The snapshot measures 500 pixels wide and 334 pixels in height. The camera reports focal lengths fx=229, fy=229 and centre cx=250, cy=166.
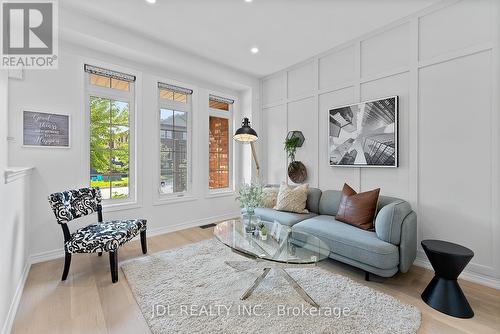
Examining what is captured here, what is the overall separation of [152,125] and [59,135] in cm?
118

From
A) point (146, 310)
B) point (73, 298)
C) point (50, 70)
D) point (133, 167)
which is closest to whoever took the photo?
point (146, 310)

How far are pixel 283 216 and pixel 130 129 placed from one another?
2660 mm

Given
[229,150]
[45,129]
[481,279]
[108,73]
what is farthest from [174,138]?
[481,279]

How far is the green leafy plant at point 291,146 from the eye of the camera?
13.3 feet

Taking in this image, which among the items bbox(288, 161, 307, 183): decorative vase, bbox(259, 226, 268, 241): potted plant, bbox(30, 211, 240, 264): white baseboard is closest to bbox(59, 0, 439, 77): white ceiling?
bbox(288, 161, 307, 183): decorative vase

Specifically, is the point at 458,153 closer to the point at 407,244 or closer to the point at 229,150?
the point at 407,244

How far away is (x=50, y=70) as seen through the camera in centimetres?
278

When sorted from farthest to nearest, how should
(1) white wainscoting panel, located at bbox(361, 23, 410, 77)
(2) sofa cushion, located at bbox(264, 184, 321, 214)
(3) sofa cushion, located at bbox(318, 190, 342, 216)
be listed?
(2) sofa cushion, located at bbox(264, 184, 321, 214), (3) sofa cushion, located at bbox(318, 190, 342, 216), (1) white wainscoting panel, located at bbox(361, 23, 410, 77)

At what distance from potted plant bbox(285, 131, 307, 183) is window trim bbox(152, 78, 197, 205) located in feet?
5.85

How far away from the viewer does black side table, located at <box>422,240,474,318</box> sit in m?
1.84

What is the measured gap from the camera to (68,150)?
2.90 metres

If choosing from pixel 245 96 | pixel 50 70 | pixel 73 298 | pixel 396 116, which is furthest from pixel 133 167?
pixel 396 116

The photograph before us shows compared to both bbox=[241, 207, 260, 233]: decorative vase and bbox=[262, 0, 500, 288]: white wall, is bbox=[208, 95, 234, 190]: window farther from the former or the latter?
bbox=[262, 0, 500, 288]: white wall

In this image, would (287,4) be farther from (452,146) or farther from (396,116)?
(452,146)
